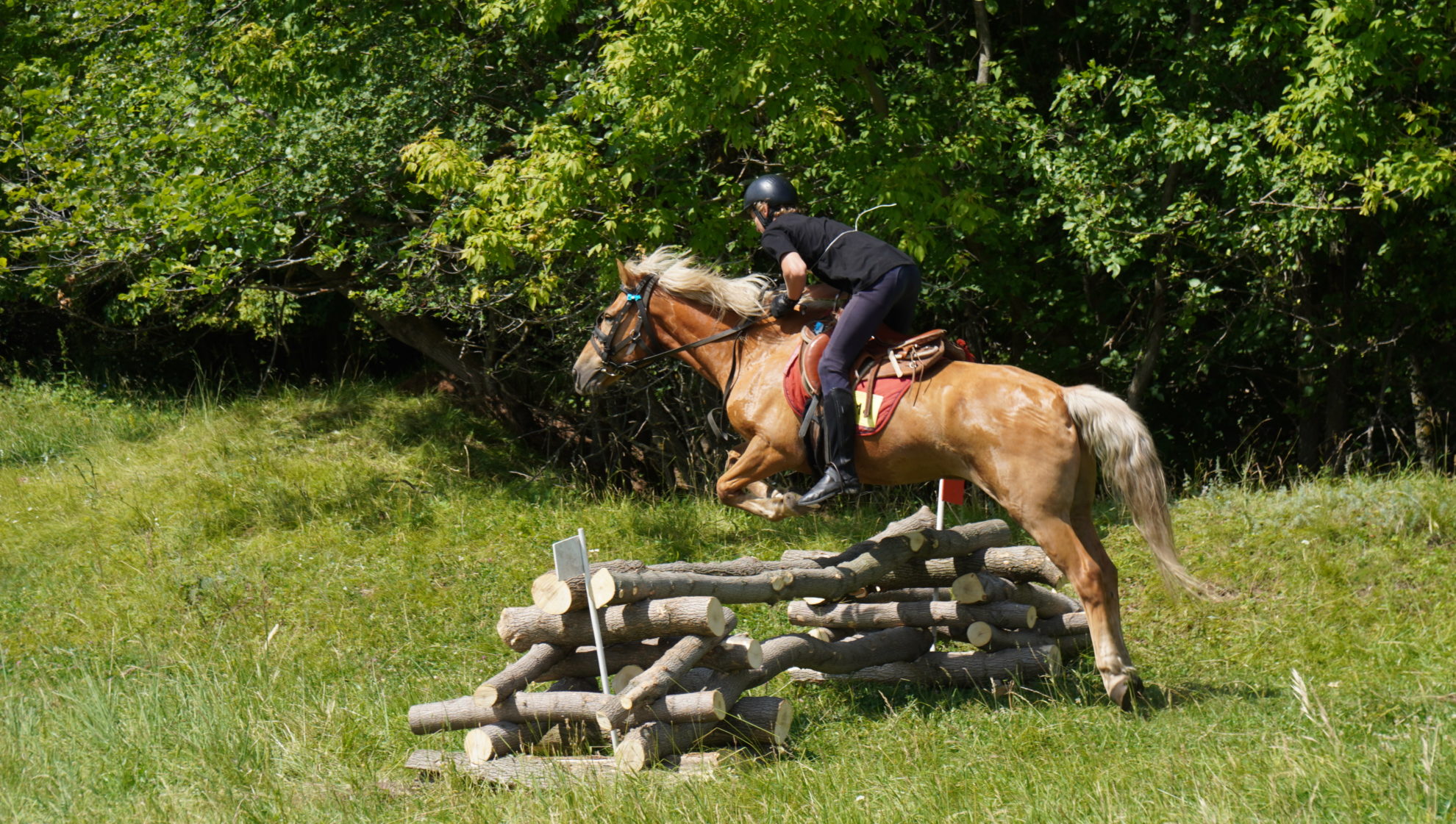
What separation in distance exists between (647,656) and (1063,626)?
269 centimetres

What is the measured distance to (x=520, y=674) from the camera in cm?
570

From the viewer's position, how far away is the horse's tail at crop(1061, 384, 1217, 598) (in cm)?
599

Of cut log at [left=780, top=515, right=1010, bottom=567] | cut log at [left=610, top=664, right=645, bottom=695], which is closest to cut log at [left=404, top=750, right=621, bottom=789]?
cut log at [left=610, top=664, right=645, bottom=695]

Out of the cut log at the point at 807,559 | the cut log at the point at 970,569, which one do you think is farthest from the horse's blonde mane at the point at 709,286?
the cut log at the point at 970,569

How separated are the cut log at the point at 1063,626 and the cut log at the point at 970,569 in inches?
12.6

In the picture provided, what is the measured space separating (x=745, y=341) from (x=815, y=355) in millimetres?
700

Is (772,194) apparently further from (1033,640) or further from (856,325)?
(1033,640)

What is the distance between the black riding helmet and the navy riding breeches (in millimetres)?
726

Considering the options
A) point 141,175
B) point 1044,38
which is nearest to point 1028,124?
point 1044,38

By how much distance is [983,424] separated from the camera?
20.0 ft

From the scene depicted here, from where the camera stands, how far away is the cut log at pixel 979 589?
22.1ft

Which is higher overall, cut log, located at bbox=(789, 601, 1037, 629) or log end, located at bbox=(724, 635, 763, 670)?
log end, located at bbox=(724, 635, 763, 670)

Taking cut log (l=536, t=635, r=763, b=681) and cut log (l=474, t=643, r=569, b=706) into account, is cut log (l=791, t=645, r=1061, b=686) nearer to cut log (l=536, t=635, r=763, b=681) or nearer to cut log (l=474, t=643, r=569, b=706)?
cut log (l=536, t=635, r=763, b=681)

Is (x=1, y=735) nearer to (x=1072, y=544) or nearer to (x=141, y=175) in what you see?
(x=1072, y=544)
